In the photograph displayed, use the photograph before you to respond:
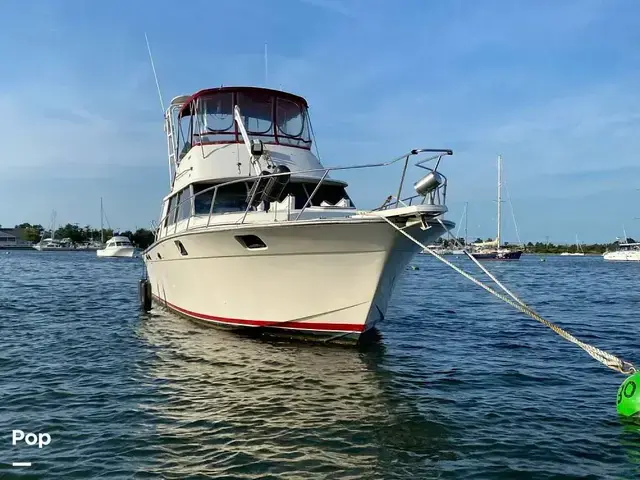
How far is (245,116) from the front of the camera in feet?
43.6

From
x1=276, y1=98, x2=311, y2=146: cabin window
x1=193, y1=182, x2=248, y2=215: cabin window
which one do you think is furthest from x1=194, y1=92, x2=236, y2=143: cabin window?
x1=193, y1=182, x2=248, y2=215: cabin window

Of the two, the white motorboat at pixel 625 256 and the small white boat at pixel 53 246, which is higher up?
the small white boat at pixel 53 246

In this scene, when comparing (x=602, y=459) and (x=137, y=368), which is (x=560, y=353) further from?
(x=137, y=368)

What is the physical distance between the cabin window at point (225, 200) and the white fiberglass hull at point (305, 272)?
100cm

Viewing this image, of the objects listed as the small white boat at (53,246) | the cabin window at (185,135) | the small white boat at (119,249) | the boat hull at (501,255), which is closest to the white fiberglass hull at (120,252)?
the small white boat at (119,249)

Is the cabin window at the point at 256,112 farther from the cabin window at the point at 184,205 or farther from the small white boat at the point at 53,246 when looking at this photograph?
the small white boat at the point at 53,246

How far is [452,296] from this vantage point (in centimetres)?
2195

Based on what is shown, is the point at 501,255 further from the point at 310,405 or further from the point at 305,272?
the point at 310,405

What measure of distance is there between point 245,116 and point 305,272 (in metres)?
5.32

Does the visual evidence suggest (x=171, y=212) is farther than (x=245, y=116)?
Yes

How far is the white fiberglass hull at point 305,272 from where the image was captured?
29.8 ft

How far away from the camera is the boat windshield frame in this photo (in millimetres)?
13133

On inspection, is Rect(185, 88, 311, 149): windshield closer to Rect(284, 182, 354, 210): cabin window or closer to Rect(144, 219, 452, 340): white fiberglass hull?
Rect(284, 182, 354, 210): cabin window

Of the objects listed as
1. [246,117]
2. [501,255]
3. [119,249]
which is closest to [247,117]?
[246,117]
